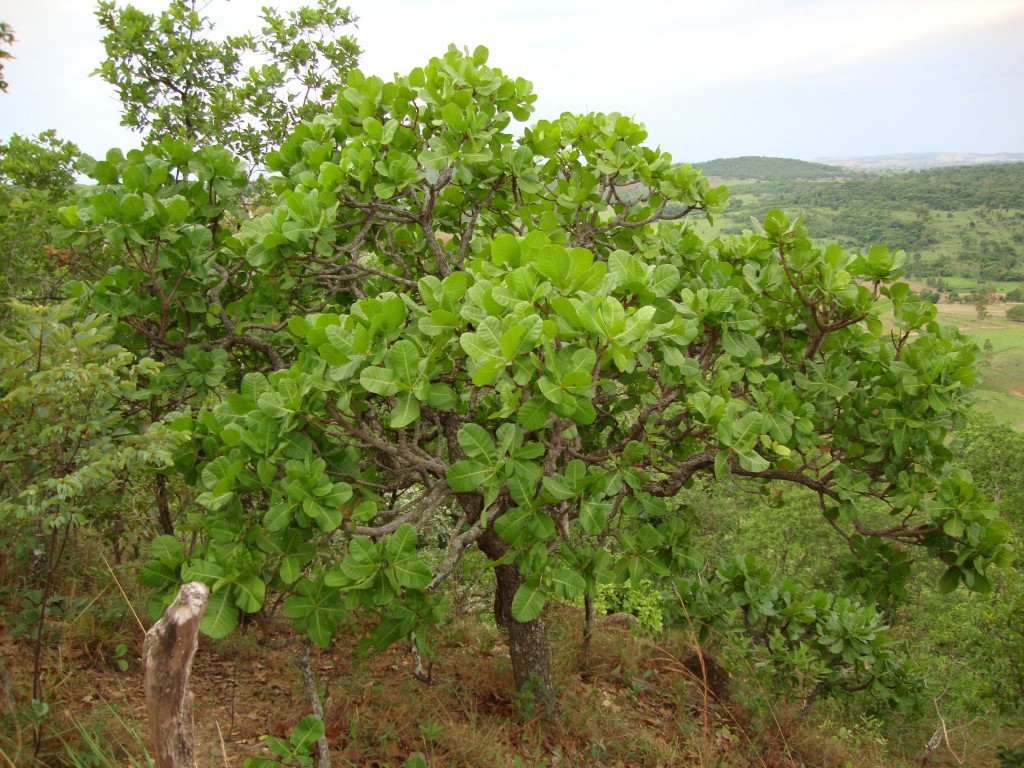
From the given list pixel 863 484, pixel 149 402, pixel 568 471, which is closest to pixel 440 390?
pixel 568 471

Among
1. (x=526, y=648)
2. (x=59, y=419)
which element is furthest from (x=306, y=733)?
(x=526, y=648)

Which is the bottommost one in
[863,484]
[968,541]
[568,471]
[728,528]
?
[728,528]

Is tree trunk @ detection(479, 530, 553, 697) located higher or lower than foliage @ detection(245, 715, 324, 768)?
lower

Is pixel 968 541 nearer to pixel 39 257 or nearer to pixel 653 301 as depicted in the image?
pixel 653 301

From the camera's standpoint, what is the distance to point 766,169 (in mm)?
94250

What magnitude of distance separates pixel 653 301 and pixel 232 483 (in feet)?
6.01

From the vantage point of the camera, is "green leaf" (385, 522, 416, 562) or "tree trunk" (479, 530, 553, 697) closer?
"green leaf" (385, 522, 416, 562)

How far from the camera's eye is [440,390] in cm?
247

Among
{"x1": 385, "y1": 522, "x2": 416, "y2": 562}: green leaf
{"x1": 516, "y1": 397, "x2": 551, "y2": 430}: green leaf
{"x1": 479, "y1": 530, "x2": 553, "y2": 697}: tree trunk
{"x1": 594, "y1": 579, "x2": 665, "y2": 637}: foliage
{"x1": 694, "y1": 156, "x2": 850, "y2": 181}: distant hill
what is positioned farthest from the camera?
{"x1": 694, "y1": 156, "x2": 850, "y2": 181}: distant hill

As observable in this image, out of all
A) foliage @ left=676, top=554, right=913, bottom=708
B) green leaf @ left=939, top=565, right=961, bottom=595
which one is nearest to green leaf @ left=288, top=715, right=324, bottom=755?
green leaf @ left=939, top=565, right=961, bottom=595

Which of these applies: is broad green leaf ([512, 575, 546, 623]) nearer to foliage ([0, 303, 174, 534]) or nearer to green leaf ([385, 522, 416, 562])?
green leaf ([385, 522, 416, 562])

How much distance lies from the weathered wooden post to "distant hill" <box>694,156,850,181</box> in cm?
8952

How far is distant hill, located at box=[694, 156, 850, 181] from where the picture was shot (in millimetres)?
88500

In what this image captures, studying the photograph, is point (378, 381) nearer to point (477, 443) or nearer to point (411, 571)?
point (477, 443)
